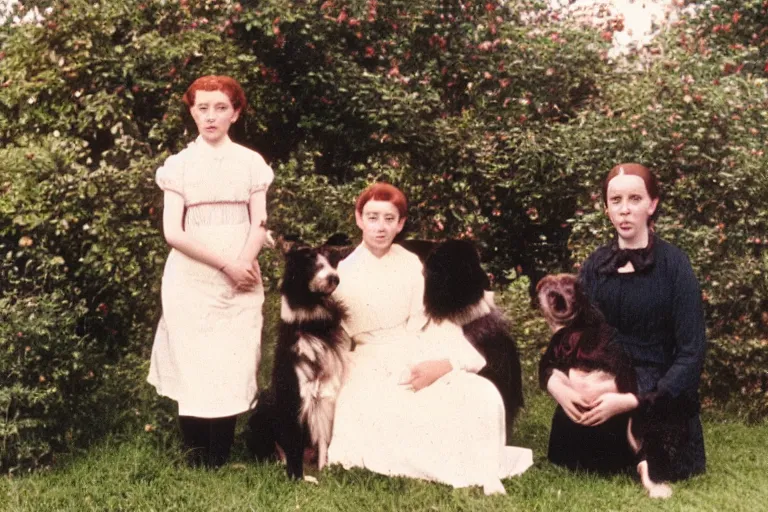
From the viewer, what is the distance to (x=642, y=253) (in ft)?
15.3

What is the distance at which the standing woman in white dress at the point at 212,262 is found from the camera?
190 inches

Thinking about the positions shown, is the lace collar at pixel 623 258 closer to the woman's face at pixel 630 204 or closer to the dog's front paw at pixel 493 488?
the woman's face at pixel 630 204

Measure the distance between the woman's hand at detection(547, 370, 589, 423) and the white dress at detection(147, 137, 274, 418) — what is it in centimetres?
166

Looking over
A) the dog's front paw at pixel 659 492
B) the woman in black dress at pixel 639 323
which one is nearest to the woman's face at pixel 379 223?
the woman in black dress at pixel 639 323

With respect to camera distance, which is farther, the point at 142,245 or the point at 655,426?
the point at 142,245

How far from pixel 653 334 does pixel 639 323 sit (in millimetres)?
93

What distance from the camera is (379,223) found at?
4.66m

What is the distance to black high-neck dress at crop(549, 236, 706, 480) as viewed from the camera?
456 centimetres

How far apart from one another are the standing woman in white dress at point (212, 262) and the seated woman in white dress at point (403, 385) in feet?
1.90

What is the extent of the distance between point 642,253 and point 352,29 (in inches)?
147

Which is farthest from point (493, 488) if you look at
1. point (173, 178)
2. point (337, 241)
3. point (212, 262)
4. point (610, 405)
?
point (173, 178)

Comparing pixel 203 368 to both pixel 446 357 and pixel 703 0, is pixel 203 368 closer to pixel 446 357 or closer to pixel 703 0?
pixel 446 357

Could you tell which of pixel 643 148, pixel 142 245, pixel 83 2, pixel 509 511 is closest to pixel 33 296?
pixel 142 245

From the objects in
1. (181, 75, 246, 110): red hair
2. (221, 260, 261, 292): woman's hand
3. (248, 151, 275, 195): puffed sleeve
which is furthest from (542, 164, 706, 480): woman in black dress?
(181, 75, 246, 110): red hair
